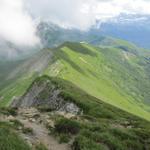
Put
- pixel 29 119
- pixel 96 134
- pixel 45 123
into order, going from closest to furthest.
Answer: pixel 96 134, pixel 45 123, pixel 29 119

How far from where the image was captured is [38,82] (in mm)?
154875

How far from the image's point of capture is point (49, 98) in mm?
120625

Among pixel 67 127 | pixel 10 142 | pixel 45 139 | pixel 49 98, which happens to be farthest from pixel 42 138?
pixel 49 98

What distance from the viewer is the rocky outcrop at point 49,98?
10062 cm

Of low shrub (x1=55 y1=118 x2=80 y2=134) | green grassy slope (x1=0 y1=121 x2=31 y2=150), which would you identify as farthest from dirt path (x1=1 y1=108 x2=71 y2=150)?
green grassy slope (x1=0 y1=121 x2=31 y2=150)

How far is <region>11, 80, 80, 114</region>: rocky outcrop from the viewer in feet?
330

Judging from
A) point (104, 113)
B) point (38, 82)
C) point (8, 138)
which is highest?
point (38, 82)

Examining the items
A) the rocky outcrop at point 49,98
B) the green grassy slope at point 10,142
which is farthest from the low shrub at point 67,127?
the rocky outcrop at point 49,98

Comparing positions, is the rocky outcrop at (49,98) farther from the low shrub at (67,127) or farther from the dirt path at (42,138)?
the low shrub at (67,127)

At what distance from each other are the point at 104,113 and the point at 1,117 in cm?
5592

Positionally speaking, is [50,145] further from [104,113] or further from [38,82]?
[38,82]

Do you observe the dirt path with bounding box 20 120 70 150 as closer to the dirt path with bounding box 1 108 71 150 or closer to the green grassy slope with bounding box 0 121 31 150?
the dirt path with bounding box 1 108 71 150

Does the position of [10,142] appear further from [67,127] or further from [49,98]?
[49,98]

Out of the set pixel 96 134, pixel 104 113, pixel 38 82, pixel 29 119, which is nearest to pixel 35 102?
pixel 38 82
